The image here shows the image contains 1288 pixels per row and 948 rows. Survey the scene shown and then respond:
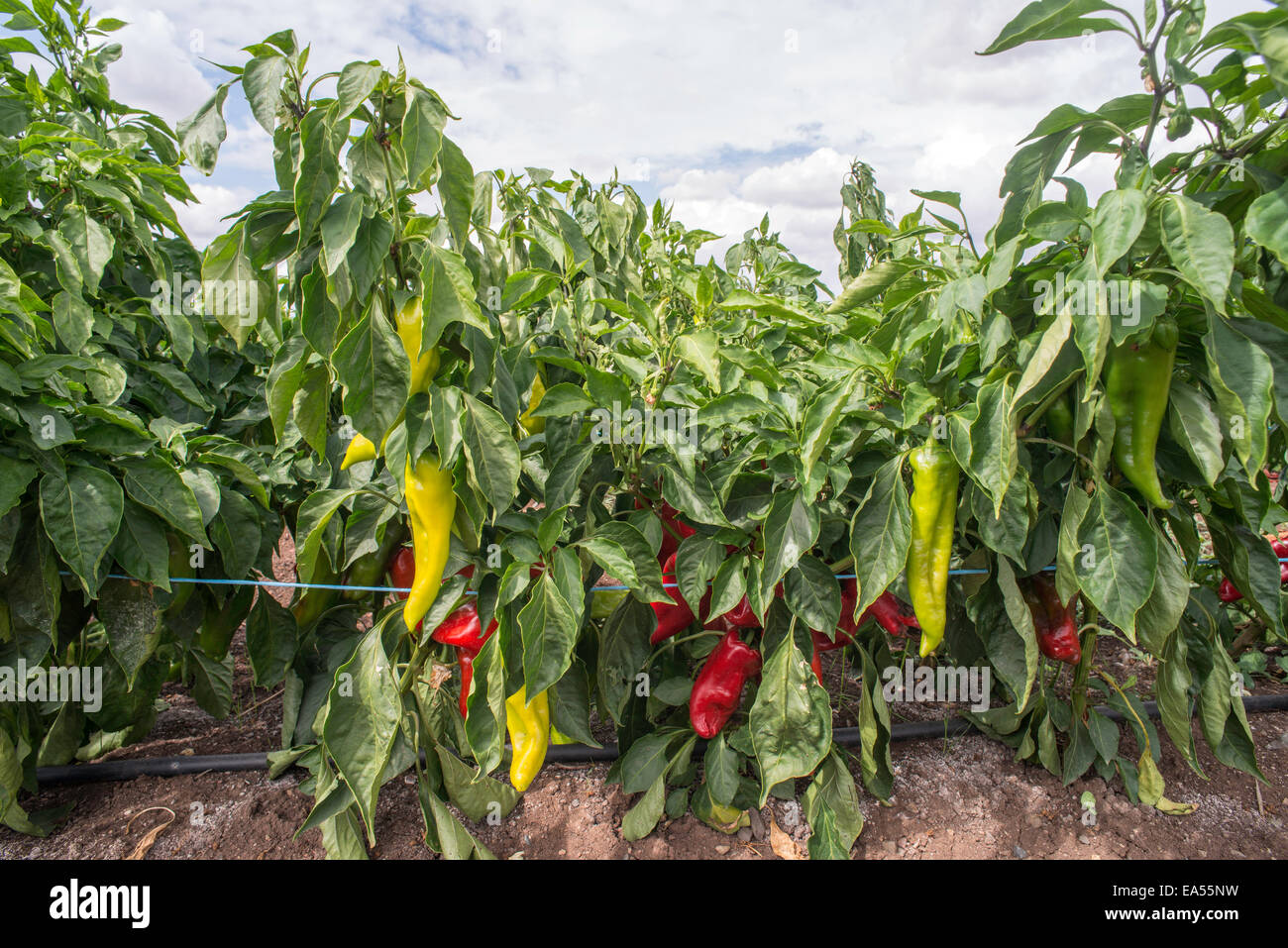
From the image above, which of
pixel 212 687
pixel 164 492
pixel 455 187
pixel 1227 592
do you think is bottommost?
pixel 212 687

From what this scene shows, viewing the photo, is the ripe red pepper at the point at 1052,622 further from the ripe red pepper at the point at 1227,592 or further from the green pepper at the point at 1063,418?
the ripe red pepper at the point at 1227,592

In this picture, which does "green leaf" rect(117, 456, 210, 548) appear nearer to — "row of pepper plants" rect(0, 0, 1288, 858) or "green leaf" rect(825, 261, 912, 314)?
"row of pepper plants" rect(0, 0, 1288, 858)

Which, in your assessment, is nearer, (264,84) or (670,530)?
(264,84)

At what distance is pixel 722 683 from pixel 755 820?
51 cm

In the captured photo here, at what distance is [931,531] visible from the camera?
1.59 m

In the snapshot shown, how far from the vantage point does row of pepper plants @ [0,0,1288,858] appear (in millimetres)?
1390

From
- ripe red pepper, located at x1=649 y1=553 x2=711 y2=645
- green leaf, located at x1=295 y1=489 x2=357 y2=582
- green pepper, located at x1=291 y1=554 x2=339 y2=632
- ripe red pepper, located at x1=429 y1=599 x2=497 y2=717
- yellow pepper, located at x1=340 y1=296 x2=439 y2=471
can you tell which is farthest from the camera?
green pepper, located at x1=291 y1=554 x2=339 y2=632

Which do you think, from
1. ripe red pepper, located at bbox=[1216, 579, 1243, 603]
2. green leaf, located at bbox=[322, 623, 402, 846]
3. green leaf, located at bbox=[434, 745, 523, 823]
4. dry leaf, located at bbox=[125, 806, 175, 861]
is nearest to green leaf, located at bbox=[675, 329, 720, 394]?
green leaf, located at bbox=[322, 623, 402, 846]

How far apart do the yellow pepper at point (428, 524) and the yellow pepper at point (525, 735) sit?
0.32 m

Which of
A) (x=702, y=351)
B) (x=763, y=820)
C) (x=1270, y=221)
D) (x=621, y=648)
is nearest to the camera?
(x=1270, y=221)

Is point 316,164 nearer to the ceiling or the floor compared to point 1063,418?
nearer to the ceiling

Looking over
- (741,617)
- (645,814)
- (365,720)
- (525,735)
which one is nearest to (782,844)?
(645,814)

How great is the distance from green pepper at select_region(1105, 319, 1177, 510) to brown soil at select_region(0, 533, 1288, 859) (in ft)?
3.81

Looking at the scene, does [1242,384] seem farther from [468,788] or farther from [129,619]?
[129,619]
